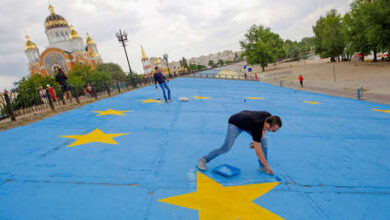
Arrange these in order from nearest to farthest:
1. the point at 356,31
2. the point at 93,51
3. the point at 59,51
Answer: the point at 356,31, the point at 59,51, the point at 93,51

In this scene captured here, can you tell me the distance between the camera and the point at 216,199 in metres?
3.15

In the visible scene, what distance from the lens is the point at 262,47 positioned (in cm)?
5916

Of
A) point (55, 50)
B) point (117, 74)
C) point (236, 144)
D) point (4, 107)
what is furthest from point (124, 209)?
point (55, 50)

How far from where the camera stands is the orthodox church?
60.5 meters

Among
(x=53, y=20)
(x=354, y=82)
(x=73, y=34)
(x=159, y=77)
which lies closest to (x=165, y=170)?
(x=159, y=77)

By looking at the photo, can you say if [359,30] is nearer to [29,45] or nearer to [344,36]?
[344,36]

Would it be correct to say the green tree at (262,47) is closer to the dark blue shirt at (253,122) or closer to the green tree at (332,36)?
the green tree at (332,36)

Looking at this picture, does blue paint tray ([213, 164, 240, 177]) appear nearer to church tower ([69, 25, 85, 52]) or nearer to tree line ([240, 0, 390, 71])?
tree line ([240, 0, 390, 71])

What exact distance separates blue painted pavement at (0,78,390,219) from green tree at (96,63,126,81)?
2306 inches

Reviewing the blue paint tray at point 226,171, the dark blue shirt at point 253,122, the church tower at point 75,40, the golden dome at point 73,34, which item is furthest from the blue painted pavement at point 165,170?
the golden dome at point 73,34

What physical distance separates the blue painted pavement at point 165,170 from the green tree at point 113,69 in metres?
58.6

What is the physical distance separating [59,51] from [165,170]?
7180cm

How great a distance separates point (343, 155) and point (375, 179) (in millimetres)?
1100

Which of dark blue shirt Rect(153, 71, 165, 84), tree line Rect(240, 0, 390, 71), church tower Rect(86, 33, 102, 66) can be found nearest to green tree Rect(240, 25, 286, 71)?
tree line Rect(240, 0, 390, 71)
